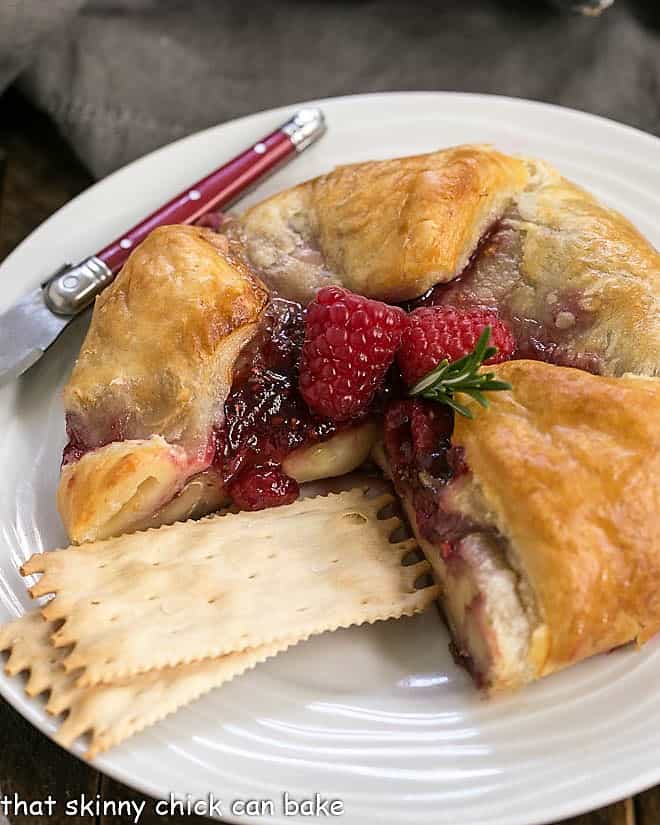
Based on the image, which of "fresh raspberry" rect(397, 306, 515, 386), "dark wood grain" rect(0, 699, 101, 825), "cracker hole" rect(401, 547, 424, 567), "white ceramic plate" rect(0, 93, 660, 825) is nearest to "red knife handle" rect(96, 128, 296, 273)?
"white ceramic plate" rect(0, 93, 660, 825)

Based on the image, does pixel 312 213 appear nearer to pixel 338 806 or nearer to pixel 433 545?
pixel 433 545

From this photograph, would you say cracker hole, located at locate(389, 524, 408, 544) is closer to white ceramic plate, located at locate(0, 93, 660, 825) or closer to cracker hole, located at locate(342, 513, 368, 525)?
cracker hole, located at locate(342, 513, 368, 525)

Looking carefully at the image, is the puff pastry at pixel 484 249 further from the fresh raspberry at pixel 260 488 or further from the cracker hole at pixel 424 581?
the cracker hole at pixel 424 581

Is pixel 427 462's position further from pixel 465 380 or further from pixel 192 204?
pixel 192 204

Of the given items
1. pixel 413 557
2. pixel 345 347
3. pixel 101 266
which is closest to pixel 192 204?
pixel 101 266

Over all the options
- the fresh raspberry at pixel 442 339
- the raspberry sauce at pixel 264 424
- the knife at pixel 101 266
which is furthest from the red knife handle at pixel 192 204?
the fresh raspberry at pixel 442 339
